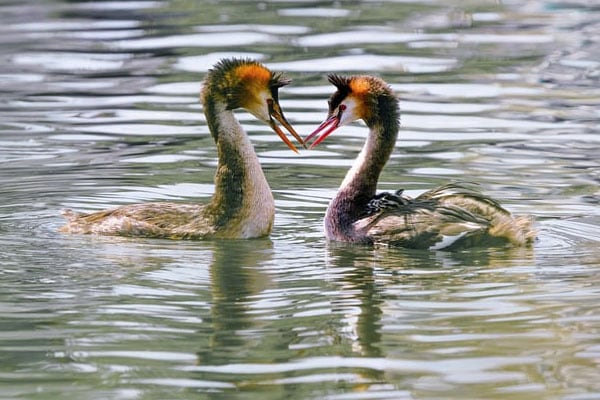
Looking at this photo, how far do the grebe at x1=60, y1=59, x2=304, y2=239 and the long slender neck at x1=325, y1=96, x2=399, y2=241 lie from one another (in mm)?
493

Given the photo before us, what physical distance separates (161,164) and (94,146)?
1.17m

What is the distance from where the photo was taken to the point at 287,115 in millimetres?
16234

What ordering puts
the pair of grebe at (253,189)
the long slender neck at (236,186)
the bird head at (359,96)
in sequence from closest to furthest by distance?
the pair of grebe at (253,189) < the long slender neck at (236,186) < the bird head at (359,96)

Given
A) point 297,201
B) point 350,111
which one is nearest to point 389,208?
point 350,111

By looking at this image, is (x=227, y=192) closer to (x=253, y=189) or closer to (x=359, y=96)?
(x=253, y=189)

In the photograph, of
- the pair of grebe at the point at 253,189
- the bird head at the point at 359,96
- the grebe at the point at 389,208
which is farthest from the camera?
the bird head at the point at 359,96

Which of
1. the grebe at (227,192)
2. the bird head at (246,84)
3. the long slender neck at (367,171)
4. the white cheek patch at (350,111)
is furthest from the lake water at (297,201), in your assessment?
the bird head at (246,84)

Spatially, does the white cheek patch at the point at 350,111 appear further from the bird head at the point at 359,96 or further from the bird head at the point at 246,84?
the bird head at the point at 246,84

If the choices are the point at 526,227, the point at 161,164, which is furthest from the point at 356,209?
the point at 161,164

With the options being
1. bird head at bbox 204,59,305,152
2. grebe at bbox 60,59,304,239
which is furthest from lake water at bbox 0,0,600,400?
bird head at bbox 204,59,305,152

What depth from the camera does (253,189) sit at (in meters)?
11.5

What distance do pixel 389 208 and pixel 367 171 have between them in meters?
0.51

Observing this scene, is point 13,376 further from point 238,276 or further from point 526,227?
point 526,227

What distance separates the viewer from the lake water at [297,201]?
8109 millimetres
